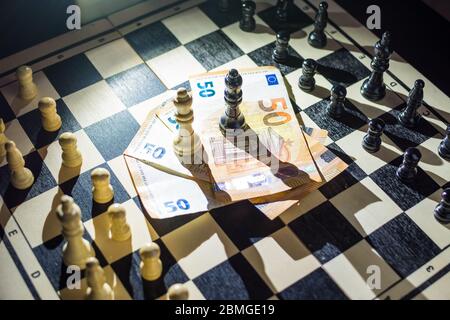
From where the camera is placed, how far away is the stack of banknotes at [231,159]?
2207mm

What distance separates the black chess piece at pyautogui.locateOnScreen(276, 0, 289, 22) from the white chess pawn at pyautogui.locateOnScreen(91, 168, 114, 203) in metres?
1.06

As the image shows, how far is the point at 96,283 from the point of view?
1.90 metres

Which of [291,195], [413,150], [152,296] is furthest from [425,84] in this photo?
[152,296]

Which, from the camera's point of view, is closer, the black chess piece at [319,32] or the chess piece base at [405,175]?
the chess piece base at [405,175]

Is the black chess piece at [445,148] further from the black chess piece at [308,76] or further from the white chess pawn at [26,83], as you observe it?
the white chess pawn at [26,83]

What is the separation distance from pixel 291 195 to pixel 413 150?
42 centimetres

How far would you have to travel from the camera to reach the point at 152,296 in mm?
1996

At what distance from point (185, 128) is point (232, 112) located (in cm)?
19

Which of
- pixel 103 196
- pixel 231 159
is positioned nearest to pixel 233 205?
pixel 231 159

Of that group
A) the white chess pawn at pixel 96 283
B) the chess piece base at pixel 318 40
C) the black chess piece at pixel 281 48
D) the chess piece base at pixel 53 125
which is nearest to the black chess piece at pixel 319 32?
the chess piece base at pixel 318 40

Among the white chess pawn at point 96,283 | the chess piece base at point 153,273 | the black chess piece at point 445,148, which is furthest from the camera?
the black chess piece at point 445,148

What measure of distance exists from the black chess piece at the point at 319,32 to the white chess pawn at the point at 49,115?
103 centimetres

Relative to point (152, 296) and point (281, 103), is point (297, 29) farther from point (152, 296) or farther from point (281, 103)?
point (152, 296)

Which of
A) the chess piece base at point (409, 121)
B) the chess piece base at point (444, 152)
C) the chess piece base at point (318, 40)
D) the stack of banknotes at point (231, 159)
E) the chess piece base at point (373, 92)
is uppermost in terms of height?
the chess piece base at point (318, 40)
